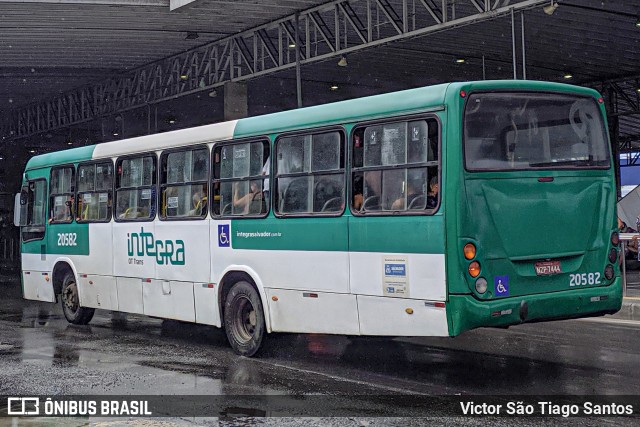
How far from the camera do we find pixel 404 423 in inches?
288

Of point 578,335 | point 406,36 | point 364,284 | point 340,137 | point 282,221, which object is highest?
point 406,36

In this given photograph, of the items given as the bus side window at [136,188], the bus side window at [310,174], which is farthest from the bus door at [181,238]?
the bus side window at [310,174]

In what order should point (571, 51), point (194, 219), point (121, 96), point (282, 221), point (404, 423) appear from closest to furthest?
1. point (404, 423)
2. point (282, 221)
3. point (194, 219)
4. point (571, 51)
5. point (121, 96)

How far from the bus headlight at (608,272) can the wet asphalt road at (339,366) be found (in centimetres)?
97

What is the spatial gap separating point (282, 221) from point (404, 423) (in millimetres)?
3817

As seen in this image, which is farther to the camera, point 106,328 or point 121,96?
point 121,96

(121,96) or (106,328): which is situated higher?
(121,96)

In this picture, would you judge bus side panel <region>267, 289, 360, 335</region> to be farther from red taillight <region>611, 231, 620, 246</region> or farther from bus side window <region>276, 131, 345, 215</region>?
red taillight <region>611, 231, 620, 246</region>

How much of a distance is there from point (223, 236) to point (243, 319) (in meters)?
1.07

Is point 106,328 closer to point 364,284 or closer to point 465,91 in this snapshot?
point 364,284

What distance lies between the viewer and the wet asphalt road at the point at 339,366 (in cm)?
863

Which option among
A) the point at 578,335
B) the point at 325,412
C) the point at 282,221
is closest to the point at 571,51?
→ the point at 578,335

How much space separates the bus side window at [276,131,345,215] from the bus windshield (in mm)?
1673

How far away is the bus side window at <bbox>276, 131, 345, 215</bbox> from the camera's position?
32.5 ft
